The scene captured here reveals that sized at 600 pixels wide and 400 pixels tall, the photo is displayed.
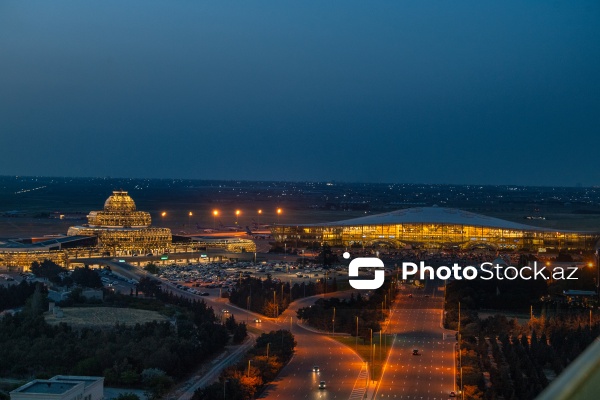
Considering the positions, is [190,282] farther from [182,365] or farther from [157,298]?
[182,365]

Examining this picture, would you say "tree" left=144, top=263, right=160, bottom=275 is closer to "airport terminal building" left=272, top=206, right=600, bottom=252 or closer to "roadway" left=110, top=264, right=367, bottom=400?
"roadway" left=110, top=264, right=367, bottom=400

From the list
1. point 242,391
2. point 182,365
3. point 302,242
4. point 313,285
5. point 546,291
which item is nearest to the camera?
point 242,391

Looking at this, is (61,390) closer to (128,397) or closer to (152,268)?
(128,397)

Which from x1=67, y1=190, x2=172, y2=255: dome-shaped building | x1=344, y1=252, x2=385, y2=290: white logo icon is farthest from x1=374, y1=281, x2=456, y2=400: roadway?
x1=67, y1=190, x2=172, y2=255: dome-shaped building

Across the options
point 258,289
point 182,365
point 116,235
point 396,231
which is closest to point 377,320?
point 258,289

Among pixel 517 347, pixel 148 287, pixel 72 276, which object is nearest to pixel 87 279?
pixel 72 276
